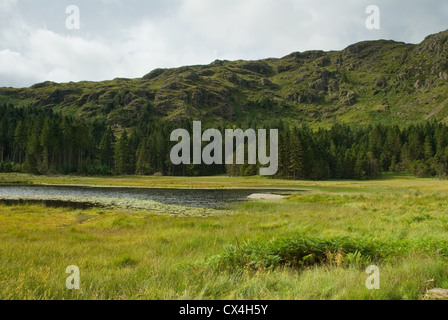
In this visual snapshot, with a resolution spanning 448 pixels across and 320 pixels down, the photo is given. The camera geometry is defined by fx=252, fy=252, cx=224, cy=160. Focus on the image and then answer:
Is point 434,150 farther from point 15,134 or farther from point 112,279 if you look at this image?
point 15,134

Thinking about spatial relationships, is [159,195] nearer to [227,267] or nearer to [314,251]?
[314,251]

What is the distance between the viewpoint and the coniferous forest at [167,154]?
8838 centimetres

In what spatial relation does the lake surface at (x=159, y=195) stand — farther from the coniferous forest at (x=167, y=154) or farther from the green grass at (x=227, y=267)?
the coniferous forest at (x=167, y=154)

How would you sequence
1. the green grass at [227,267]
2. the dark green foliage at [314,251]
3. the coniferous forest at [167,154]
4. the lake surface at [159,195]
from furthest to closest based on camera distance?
the coniferous forest at [167,154] → the lake surface at [159,195] → the dark green foliage at [314,251] → the green grass at [227,267]

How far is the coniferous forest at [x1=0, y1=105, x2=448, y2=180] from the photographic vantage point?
88.4 meters

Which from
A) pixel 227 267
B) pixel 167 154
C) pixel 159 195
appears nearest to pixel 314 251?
pixel 227 267

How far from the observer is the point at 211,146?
433ft

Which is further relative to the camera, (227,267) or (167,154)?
(167,154)

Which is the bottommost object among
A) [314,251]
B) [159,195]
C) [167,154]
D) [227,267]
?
[159,195]

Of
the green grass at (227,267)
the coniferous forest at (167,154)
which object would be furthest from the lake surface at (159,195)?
the coniferous forest at (167,154)

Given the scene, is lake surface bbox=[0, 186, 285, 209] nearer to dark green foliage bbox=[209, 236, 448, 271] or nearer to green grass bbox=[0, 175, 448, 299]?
green grass bbox=[0, 175, 448, 299]

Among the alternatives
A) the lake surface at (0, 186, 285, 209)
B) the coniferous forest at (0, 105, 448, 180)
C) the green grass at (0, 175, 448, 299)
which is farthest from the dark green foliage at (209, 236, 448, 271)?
the coniferous forest at (0, 105, 448, 180)

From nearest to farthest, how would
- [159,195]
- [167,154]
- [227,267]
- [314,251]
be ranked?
[227,267] → [314,251] → [159,195] → [167,154]

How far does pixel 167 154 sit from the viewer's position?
11638 cm
